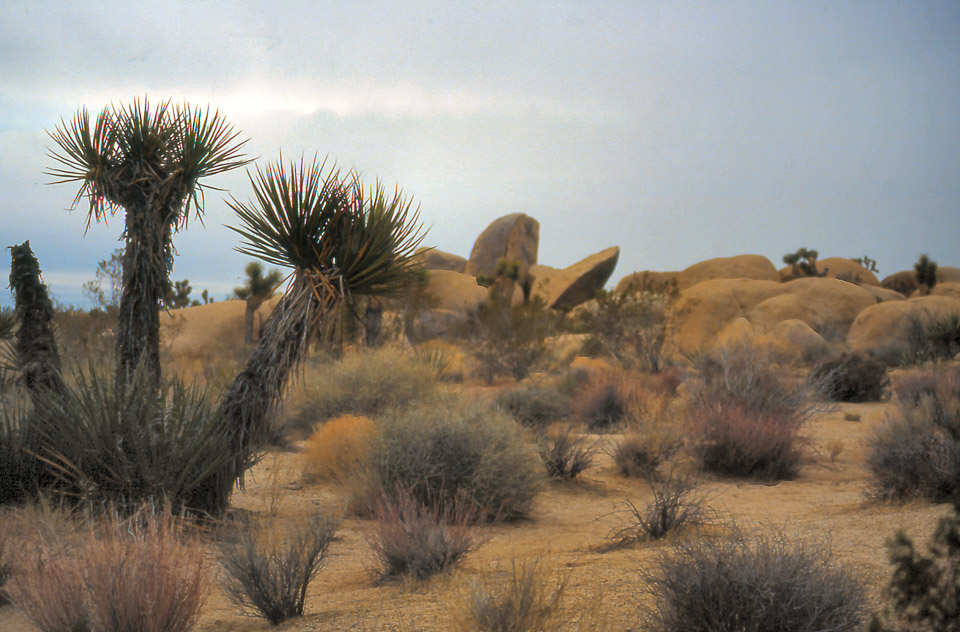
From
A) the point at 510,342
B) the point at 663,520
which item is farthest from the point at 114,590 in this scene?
the point at 510,342

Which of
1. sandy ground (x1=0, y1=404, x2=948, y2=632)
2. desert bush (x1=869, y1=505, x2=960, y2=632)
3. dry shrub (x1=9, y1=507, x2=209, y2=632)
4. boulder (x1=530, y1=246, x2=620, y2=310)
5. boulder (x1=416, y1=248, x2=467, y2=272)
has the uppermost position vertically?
boulder (x1=416, y1=248, x2=467, y2=272)

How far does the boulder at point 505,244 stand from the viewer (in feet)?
198

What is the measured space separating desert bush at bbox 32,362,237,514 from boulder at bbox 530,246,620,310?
153ft

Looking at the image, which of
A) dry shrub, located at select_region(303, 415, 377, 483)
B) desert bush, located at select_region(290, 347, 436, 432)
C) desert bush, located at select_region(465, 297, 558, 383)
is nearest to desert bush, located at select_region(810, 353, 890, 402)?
desert bush, located at select_region(465, 297, 558, 383)

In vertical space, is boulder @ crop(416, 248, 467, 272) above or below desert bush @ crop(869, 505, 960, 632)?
above

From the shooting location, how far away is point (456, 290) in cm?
4628

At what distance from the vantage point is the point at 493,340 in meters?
26.7

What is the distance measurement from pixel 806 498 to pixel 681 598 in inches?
246

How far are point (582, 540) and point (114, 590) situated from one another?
4787 millimetres

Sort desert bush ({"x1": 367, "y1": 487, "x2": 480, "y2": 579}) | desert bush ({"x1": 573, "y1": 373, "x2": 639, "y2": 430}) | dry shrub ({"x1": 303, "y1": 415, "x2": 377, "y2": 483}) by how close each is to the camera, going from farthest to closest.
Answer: desert bush ({"x1": 573, "y1": 373, "x2": 639, "y2": 430}) → dry shrub ({"x1": 303, "y1": 415, "x2": 377, "y2": 483}) → desert bush ({"x1": 367, "y1": 487, "x2": 480, "y2": 579})

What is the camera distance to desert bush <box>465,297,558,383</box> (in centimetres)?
2533

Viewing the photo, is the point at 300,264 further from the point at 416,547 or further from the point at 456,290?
the point at 456,290

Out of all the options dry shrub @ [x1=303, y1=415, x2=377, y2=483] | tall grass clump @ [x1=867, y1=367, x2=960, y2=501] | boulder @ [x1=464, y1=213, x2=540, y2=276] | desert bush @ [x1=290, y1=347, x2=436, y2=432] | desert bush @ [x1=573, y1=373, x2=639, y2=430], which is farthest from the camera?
boulder @ [x1=464, y1=213, x2=540, y2=276]

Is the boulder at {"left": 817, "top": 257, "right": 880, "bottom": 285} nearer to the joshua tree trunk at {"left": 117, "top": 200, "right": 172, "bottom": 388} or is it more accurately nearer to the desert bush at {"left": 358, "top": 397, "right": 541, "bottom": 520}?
the desert bush at {"left": 358, "top": 397, "right": 541, "bottom": 520}
